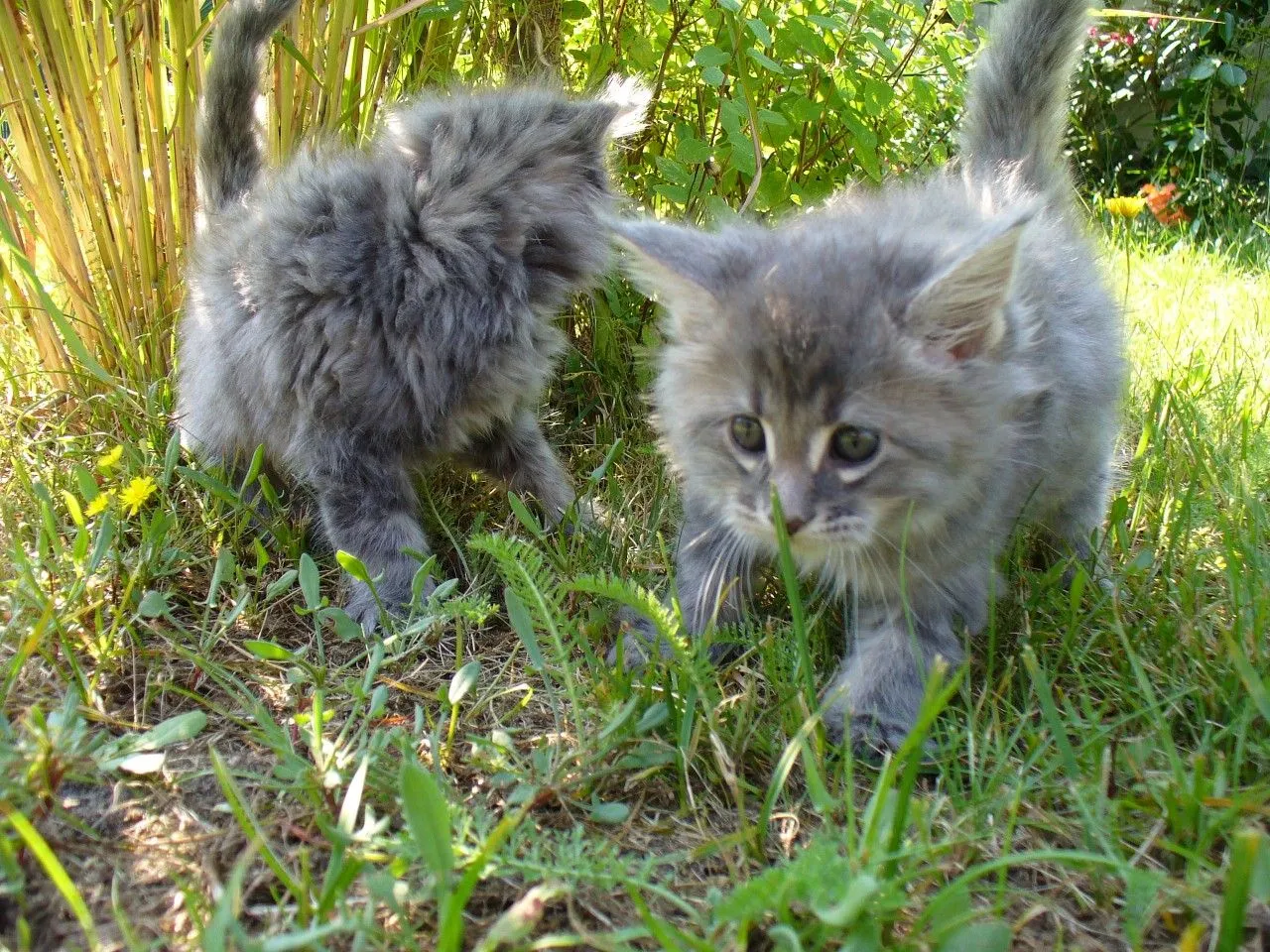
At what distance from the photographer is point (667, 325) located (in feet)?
6.38

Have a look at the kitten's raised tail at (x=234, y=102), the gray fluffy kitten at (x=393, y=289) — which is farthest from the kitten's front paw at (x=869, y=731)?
the kitten's raised tail at (x=234, y=102)

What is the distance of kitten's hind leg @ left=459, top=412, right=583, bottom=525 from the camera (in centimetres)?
253

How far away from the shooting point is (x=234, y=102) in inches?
96.3

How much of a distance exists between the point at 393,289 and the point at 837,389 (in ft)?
3.34

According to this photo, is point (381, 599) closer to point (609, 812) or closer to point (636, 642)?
point (636, 642)

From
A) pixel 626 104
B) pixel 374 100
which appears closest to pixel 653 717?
pixel 626 104

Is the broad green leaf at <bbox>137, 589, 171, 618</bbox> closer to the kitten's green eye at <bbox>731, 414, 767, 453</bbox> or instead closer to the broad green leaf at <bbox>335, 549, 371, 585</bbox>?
the broad green leaf at <bbox>335, 549, 371, 585</bbox>

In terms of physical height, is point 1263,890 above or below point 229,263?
below

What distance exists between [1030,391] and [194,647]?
5.00 feet

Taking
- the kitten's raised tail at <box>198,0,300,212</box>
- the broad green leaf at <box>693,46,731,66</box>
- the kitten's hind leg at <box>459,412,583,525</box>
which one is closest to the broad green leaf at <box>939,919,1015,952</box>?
the kitten's hind leg at <box>459,412,583,525</box>

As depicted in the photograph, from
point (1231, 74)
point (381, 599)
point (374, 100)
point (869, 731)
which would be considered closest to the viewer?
point (869, 731)

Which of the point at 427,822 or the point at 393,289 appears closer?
the point at 427,822

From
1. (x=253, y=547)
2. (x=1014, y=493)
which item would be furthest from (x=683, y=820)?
(x=253, y=547)

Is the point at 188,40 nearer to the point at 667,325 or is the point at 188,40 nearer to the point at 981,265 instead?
the point at 667,325
